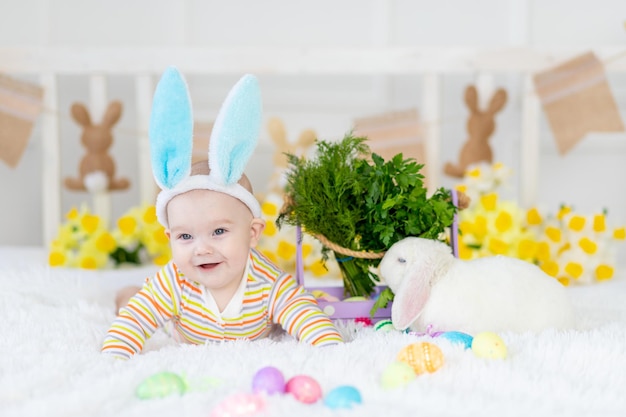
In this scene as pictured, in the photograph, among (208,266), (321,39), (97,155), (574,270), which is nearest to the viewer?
(208,266)

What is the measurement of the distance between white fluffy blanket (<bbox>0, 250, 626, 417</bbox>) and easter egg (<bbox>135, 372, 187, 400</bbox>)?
11 millimetres

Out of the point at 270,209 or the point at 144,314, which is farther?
the point at 270,209

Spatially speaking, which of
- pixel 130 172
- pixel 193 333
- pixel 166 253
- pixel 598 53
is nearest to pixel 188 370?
pixel 193 333

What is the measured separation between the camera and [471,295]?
91 cm

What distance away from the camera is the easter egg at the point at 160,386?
0.66 metres

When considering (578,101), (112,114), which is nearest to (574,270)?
(578,101)

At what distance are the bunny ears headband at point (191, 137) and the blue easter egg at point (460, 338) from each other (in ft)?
1.07

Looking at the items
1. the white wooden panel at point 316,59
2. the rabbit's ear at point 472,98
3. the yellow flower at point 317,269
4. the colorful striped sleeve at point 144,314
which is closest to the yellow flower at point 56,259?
the white wooden panel at point 316,59

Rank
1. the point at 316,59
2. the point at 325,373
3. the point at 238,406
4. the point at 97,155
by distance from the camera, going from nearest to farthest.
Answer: the point at 238,406 < the point at 325,373 < the point at 316,59 < the point at 97,155

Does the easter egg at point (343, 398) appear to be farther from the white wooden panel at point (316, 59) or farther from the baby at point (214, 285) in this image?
the white wooden panel at point (316, 59)

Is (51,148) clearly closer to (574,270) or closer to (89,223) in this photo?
(89,223)

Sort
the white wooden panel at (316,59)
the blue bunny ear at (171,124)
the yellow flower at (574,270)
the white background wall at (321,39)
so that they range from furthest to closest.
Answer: the white background wall at (321,39)
the white wooden panel at (316,59)
the yellow flower at (574,270)
the blue bunny ear at (171,124)

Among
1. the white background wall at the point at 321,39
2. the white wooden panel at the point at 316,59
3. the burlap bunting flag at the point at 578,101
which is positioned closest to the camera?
the burlap bunting flag at the point at 578,101

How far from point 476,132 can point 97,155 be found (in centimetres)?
103
